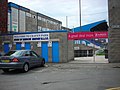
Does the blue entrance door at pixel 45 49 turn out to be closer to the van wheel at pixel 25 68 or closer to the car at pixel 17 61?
the car at pixel 17 61

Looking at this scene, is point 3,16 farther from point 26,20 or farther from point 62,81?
point 26,20

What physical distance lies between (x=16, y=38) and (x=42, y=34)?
3319mm

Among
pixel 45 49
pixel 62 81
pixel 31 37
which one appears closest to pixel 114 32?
pixel 45 49

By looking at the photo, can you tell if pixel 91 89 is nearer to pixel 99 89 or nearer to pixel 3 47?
pixel 99 89

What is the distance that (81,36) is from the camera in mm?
21234

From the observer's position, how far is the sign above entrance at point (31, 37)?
2162cm

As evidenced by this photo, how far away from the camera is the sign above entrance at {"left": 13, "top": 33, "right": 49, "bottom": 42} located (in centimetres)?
2162

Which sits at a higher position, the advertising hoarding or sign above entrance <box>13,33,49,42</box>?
the advertising hoarding

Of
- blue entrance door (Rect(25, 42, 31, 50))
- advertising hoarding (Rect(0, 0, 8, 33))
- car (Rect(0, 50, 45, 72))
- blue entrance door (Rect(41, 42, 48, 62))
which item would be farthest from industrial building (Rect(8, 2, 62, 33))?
car (Rect(0, 50, 45, 72))

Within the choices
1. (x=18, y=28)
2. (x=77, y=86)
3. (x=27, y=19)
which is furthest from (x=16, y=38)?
(x=27, y=19)

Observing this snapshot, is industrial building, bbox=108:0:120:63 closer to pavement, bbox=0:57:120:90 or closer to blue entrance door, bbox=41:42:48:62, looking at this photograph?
blue entrance door, bbox=41:42:48:62

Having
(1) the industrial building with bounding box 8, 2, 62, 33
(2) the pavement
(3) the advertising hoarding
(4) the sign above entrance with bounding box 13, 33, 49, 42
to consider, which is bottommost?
(2) the pavement

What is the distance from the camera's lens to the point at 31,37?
2231cm

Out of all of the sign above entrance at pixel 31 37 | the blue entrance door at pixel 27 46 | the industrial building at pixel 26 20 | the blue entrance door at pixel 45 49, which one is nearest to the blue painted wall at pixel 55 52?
the blue entrance door at pixel 45 49
